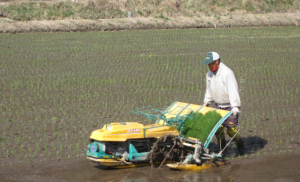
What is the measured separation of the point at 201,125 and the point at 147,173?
1065 mm

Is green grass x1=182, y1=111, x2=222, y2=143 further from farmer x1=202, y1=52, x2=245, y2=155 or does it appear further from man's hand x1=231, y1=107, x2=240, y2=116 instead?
farmer x1=202, y1=52, x2=245, y2=155

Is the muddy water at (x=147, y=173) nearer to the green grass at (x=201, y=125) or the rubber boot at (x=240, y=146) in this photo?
the rubber boot at (x=240, y=146)

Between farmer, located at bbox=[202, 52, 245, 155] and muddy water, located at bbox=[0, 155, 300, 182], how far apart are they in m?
0.58

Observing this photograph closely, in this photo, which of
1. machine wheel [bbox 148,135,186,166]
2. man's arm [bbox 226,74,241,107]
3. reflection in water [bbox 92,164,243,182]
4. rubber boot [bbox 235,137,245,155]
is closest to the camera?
reflection in water [bbox 92,164,243,182]

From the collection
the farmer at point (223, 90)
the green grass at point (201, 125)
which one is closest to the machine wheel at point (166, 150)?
the green grass at point (201, 125)

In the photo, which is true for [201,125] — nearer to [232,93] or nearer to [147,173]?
[232,93]

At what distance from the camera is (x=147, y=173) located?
22.3 ft

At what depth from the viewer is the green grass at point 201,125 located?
7039mm

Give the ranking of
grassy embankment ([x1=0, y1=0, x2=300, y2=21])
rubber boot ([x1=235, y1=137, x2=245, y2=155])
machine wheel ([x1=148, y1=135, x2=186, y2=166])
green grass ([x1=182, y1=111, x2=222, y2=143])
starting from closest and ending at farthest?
machine wheel ([x1=148, y1=135, x2=186, y2=166]), green grass ([x1=182, y1=111, x2=222, y2=143]), rubber boot ([x1=235, y1=137, x2=245, y2=155]), grassy embankment ([x1=0, y1=0, x2=300, y2=21])

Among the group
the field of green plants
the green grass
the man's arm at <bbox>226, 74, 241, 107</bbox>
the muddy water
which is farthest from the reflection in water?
the field of green plants

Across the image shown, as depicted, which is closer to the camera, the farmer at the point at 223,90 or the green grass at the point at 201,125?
the green grass at the point at 201,125

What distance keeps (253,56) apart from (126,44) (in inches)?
228

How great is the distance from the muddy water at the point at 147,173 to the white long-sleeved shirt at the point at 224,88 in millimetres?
976

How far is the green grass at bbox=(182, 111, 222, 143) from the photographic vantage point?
7.04 m
